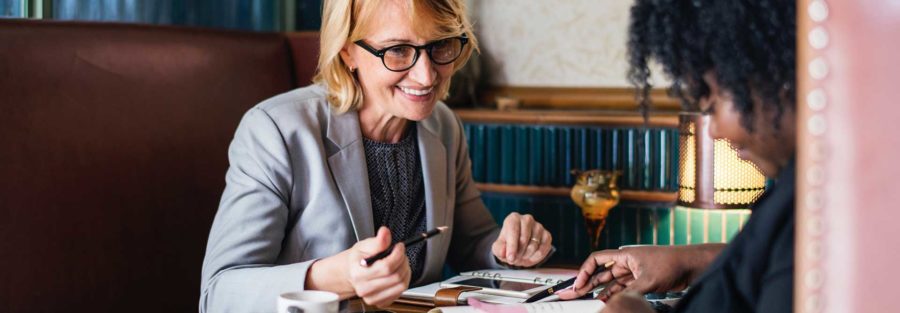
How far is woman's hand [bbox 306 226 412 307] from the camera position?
1537 millimetres

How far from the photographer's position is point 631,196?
111 inches

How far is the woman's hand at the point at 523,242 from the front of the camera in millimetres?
2031

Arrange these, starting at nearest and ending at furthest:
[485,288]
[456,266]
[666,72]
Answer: [666,72] → [485,288] → [456,266]

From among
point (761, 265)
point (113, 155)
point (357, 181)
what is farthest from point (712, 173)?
point (761, 265)

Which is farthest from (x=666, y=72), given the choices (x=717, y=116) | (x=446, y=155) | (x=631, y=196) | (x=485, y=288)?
(x=631, y=196)

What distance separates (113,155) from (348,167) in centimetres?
49

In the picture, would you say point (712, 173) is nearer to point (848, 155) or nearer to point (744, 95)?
point (744, 95)

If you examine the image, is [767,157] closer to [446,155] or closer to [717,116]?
[717,116]

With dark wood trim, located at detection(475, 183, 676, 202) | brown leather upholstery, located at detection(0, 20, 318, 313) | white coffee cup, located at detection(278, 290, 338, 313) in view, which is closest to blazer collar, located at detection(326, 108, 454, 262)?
brown leather upholstery, located at detection(0, 20, 318, 313)

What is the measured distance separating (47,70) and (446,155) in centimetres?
82

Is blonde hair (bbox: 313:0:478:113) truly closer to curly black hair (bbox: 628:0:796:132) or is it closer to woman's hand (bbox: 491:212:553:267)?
woman's hand (bbox: 491:212:553:267)

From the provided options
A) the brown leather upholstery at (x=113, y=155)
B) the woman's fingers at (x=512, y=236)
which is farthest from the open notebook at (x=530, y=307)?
the brown leather upholstery at (x=113, y=155)

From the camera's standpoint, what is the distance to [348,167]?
2.00 m

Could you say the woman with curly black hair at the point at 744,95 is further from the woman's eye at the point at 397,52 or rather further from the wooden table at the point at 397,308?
Answer: the woman's eye at the point at 397,52
